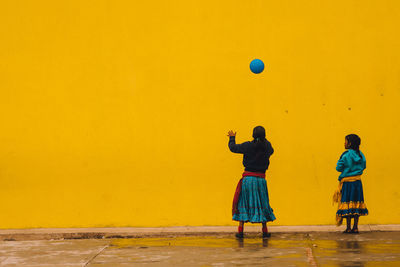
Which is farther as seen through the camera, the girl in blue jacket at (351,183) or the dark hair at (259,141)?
the girl in blue jacket at (351,183)

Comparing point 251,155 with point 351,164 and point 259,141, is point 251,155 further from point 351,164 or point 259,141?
point 351,164

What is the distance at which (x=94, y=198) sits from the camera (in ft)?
33.3

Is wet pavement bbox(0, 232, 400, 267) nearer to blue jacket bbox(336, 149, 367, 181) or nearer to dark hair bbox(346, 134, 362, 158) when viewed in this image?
blue jacket bbox(336, 149, 367, 181)

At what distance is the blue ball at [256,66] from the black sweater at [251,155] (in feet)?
3.74

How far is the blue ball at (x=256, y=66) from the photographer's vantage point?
988 cm

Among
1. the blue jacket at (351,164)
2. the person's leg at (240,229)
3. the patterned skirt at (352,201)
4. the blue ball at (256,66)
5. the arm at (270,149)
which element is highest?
the blue ball at (256,66)

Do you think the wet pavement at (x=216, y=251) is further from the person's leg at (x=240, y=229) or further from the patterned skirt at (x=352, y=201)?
the patterned skirt at (x=352, y=201)

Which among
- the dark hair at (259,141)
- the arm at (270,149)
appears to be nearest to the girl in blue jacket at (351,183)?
the arm at (270,149)

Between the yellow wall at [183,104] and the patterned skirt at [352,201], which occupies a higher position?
the yellow wall at [183,104]

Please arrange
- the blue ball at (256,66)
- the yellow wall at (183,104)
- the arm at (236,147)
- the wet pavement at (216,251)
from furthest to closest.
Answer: the yellow wall at (183,104), the blue ball at (256,66), the arm at (236,147), the wet pavement at (216,251)

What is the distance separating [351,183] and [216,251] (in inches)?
87.4

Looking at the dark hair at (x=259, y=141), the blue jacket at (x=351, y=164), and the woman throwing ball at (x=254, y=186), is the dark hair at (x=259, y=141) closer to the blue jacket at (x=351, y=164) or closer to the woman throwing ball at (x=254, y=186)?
the woman throwing ball at (x=254, y=186)

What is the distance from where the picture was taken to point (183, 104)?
1013 centimetres

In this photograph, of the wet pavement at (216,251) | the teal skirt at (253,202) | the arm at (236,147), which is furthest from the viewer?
the teal skirt at (253,202)
